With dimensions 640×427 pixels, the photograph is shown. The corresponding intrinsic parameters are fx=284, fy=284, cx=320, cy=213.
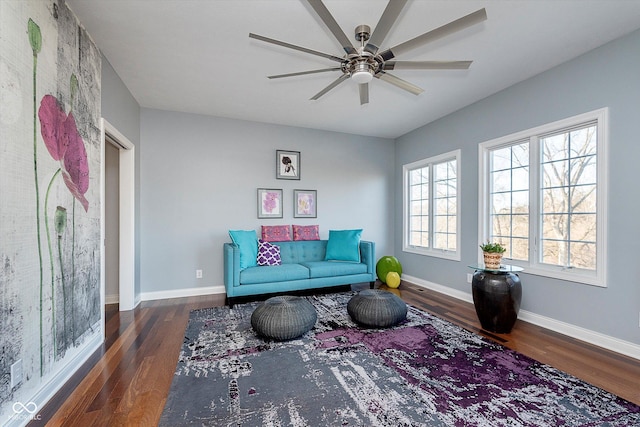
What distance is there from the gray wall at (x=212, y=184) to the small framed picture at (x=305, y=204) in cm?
8

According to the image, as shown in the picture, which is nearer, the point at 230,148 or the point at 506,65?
the point at 506,65

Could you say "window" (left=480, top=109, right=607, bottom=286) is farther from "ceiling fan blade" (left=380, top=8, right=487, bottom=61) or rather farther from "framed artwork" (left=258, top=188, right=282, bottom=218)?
"framed artwork" (left=258, top=188, right=282, bottom=218)

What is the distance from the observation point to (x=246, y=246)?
391 centimetres

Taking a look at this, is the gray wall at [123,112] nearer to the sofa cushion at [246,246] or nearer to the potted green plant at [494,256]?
the sofa cushion at [246,246]

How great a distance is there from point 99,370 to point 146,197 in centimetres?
246

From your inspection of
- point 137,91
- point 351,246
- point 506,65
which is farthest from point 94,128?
point 506,65

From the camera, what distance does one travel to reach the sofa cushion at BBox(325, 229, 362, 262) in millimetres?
4438

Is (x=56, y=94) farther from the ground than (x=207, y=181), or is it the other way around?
Answer: (x=56, y=94)

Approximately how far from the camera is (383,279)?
16.1 ft

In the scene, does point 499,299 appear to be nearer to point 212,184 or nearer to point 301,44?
point 301,44

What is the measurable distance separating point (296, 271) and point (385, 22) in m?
3.05

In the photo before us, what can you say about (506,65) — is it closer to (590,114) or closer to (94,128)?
(590,114)

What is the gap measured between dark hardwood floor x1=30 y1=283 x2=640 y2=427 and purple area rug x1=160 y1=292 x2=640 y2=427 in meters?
0.13

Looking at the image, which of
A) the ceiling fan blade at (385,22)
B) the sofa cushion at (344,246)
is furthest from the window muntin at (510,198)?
the ceiling fan blade at (385,22)
